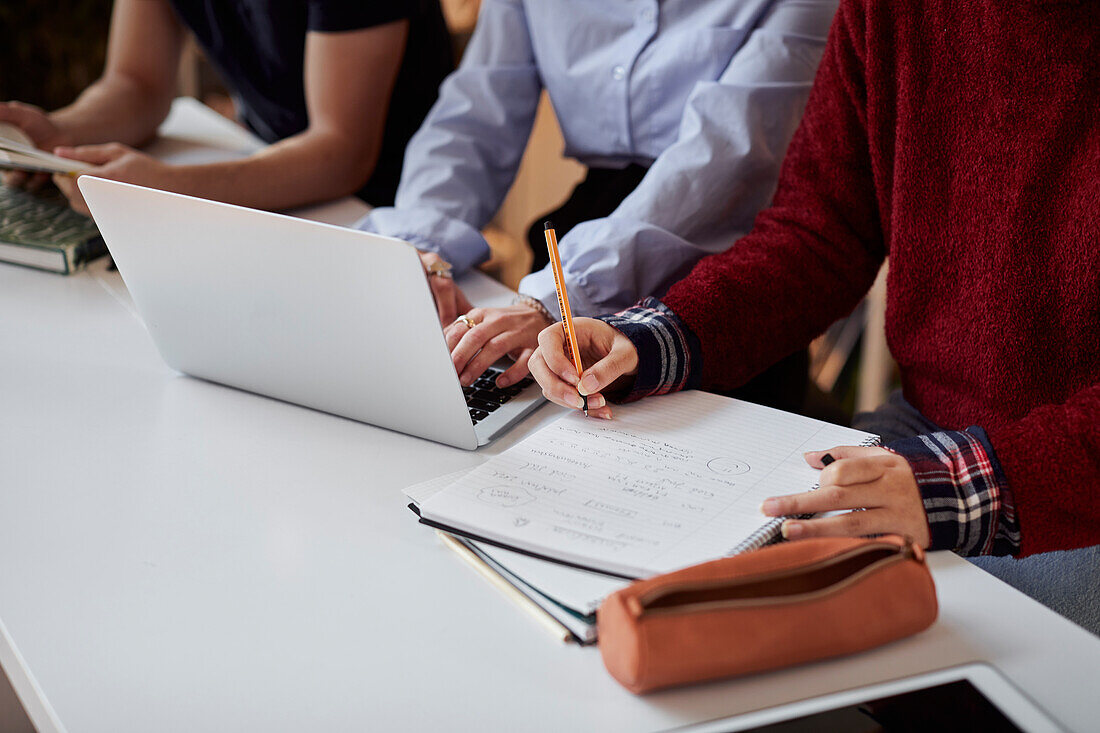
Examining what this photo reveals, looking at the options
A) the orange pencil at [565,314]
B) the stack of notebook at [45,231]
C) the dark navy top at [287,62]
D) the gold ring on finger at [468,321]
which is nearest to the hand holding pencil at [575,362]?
the orange pencil at [565,314]

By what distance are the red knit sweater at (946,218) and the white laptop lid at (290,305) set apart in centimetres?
25

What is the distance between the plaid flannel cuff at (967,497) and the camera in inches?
25.5

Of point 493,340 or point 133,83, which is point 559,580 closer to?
point 493,340

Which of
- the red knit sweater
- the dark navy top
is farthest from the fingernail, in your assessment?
the dark navy top

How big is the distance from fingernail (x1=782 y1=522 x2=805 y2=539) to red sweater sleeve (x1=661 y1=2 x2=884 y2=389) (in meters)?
0.27

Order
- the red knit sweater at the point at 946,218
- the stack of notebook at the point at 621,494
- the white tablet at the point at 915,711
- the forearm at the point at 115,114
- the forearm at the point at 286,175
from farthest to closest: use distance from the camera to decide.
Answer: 1. the forearm at the point at 115,114
2. the forearm at the point at 286,175
3. the red knit sweater at the point at 946,218
4. the stack of notebook at the point at 621,494
5. the white tablet at the point at 915,711

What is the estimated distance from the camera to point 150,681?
0.53m

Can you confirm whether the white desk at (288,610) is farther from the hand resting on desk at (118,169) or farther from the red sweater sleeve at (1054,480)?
the hand resting on desk at (118,169)

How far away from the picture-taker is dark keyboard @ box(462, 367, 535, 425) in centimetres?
82

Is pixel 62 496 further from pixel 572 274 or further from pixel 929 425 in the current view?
pixel 929 425

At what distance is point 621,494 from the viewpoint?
2.15 feet

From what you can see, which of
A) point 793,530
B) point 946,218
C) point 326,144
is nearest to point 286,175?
point 326,144

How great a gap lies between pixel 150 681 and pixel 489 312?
461 millimetres

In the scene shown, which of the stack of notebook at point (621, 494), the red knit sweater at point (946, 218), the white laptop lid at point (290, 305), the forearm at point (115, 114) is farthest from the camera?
the forearm at point (115, 114)
